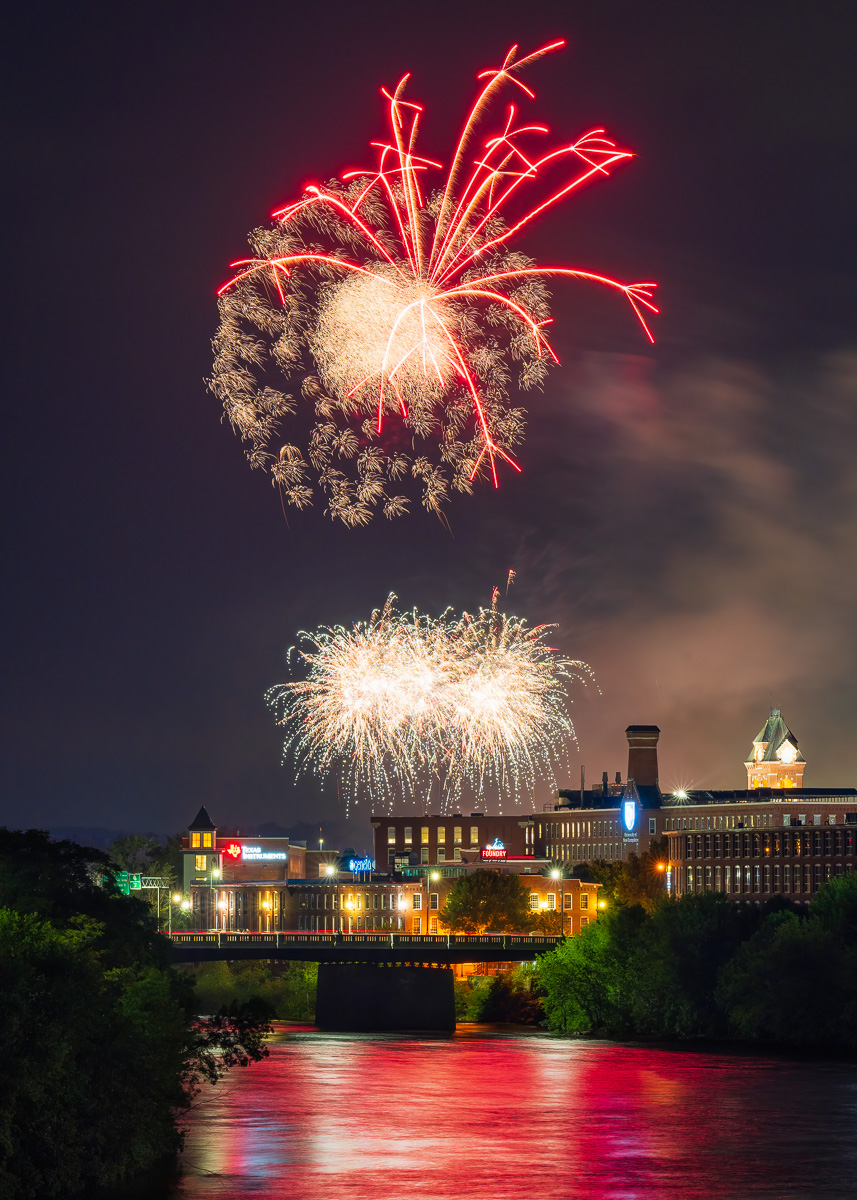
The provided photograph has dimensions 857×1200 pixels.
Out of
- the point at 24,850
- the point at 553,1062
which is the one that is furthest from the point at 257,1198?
the point at 553,1062

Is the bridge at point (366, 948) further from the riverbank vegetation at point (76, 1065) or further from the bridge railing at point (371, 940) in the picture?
the riverbank vegetation at point (76, 1065)

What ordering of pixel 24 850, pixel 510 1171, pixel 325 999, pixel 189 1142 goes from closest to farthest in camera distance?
pixel 510 1171 → pixel 189 1142 → pixel 24 850 → pixel 325 999

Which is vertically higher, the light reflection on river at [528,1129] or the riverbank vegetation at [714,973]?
the riverbank vegetation at [714,973]

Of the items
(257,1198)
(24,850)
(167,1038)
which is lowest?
(257,1198)

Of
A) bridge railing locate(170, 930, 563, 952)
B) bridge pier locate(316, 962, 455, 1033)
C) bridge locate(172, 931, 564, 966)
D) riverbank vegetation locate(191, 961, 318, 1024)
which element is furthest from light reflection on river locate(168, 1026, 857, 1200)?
riverbank vegetation locate(191, 961, 318, 1024)

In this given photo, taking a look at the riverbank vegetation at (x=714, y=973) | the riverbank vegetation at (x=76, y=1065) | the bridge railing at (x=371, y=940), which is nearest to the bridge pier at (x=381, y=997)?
the bridge railing at (x=371, y=940)

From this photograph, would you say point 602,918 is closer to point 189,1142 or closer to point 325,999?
point 325,999
